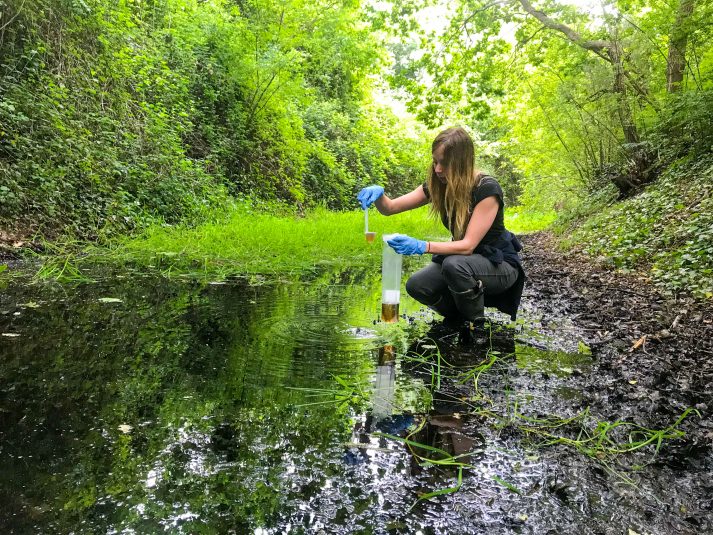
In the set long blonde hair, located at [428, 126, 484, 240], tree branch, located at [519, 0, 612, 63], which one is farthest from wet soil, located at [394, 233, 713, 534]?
tree branch, located at [519, 0, 612, 63]

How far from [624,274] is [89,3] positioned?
27.5ft

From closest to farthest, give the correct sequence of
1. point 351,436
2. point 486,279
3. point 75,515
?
point 75,515, point 351,436, point 486,279

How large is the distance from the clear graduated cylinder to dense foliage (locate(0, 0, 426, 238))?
436 centimetres

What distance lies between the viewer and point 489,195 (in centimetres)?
334

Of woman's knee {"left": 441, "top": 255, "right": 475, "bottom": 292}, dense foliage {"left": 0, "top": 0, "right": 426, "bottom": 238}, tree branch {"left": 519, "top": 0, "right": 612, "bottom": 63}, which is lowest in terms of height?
woman's knee {"left": 441, "top": 255, "right": 475, "bottom": 292}

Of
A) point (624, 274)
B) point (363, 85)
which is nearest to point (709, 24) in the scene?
point (624, 274)

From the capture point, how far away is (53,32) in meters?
7.21

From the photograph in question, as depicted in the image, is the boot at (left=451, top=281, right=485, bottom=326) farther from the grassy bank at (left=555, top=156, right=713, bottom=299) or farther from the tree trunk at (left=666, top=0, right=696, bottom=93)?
the tree trunk at (left=666, top=0, right=696, bottom=93)

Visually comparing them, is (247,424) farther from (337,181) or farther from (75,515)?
(337,181)

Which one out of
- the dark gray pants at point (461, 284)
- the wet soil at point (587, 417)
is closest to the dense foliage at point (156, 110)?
the dark gray pants at point (461, 284)

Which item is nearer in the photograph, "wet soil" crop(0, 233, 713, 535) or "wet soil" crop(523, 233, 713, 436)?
"wet soil" crop(0, 233, 713, 535)

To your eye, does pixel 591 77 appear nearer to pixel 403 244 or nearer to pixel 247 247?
pixel 247 247

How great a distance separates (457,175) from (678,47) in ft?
23.8

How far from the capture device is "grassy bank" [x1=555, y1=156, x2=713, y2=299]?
475cm
